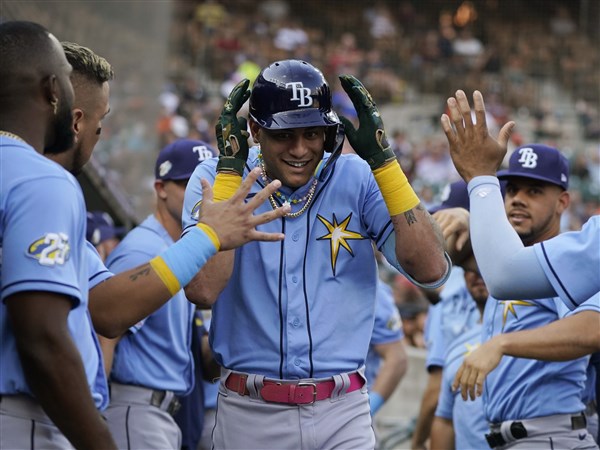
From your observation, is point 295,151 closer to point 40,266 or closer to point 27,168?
point 27,168

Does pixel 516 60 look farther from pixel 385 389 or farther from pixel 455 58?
pixel 385 389

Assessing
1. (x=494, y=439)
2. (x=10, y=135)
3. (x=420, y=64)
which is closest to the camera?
(x=10, y=135)

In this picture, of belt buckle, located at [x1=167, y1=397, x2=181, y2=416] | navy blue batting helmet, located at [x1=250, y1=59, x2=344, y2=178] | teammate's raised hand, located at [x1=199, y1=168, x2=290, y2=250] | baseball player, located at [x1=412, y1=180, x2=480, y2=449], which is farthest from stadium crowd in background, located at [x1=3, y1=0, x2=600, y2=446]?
teammate's raised hand, located at [x1=199, y1=168, x2=290, y2=250]

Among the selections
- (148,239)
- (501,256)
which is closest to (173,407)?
(148,239)

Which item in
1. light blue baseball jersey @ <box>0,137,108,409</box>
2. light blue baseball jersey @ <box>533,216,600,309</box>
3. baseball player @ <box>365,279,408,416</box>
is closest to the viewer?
light blue baseball jersey @ <box>0,137,108,409</box>

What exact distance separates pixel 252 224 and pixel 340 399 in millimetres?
1047

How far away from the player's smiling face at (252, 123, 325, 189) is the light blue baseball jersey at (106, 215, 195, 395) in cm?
130

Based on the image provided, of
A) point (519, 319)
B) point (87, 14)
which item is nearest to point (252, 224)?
point (519, 319)

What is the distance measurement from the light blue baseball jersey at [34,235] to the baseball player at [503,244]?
1.50 m

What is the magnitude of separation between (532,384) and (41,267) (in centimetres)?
325

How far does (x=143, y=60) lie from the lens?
1280cm

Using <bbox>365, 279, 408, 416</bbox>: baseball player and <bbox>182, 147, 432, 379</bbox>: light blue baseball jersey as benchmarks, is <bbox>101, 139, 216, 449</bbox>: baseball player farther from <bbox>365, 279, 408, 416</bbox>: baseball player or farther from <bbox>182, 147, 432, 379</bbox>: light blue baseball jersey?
<bbox>365, 279, 408, 416</bbox>: baseball player

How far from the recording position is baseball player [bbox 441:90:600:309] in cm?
395

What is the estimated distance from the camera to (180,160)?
6238mm
